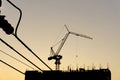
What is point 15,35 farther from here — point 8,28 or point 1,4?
point 1,4

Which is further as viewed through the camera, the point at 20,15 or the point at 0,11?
the point at 20,15

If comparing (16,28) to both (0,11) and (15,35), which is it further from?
(0,11)

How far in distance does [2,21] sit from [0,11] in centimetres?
50

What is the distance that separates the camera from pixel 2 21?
51.8 ft

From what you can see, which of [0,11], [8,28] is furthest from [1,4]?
[8,28]

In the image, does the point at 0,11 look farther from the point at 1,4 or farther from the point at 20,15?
the point at 20,15

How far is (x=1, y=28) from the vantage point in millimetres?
15758

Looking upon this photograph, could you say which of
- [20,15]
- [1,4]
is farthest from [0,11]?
[20,15]

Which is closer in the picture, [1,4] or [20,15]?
[1,4]

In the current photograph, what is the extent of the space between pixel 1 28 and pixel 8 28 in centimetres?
55

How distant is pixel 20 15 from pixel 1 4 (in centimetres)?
149

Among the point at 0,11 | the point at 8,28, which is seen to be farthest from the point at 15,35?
the point at 0,11

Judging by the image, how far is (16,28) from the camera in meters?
16.8

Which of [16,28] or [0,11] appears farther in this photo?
[16,28]
